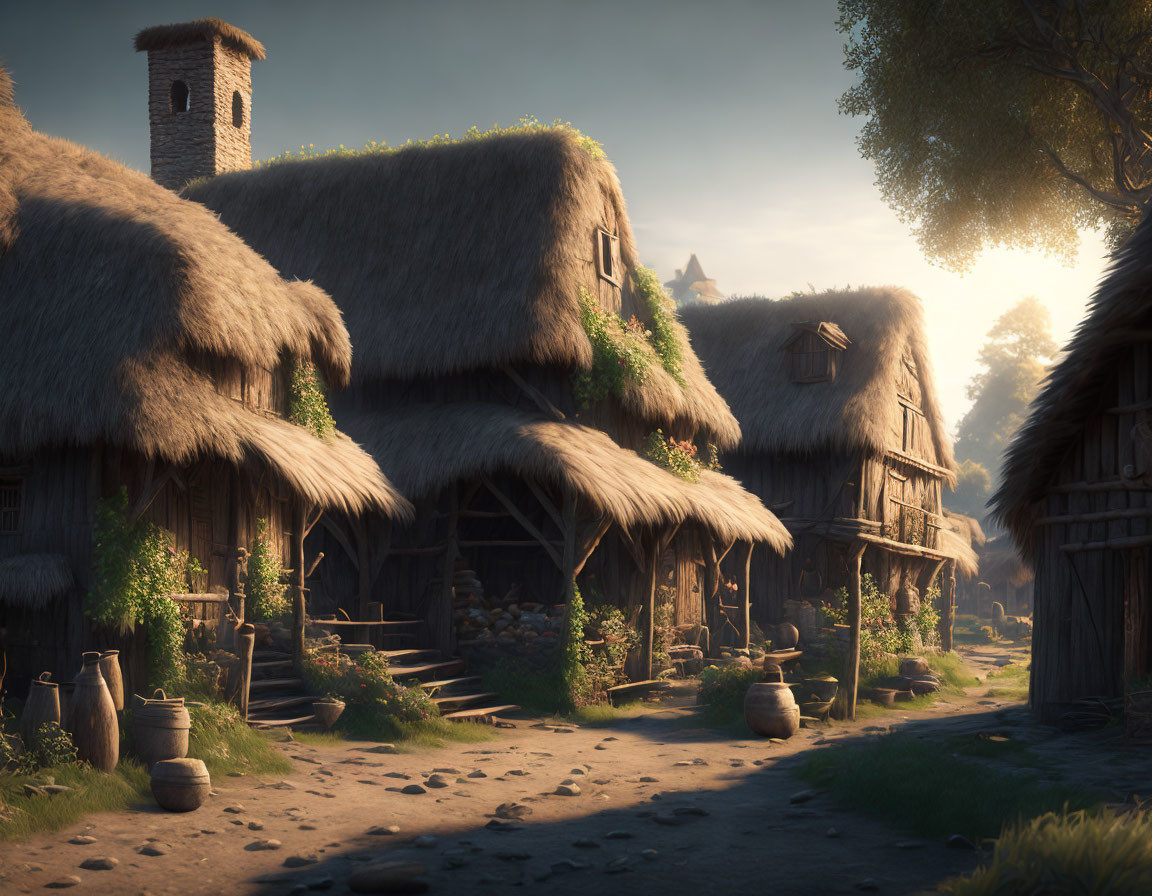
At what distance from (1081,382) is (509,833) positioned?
833 cm

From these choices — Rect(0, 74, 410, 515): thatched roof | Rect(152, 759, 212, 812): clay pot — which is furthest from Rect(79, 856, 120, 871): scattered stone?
Rect(0, 74, 410, 515): thatched roof

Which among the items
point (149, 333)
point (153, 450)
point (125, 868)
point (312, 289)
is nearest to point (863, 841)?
point (125, 868)

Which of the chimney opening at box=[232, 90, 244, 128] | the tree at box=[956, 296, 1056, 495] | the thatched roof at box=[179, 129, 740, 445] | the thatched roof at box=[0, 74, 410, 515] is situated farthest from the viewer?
the tree at box=[956, 296, 1056, 495]

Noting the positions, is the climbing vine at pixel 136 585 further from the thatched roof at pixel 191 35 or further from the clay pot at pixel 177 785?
the thatched roof at pixel 191 35

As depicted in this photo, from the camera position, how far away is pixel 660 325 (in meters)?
21.4

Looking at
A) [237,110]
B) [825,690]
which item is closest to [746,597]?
Result: [825,690]

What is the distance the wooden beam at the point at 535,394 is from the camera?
60.4 feet

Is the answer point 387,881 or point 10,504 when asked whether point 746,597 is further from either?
point 387,881

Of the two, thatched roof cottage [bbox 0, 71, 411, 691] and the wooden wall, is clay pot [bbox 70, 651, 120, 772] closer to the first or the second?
thatched roof cottage [bbox 0, 71, 411, 691]

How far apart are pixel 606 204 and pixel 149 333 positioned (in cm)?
1091

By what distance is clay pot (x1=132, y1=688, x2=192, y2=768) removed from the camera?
988 centimetres

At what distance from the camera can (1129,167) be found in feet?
61.3

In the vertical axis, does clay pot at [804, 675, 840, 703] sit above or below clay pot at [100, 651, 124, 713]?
below

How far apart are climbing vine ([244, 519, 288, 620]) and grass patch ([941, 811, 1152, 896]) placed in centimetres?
975
